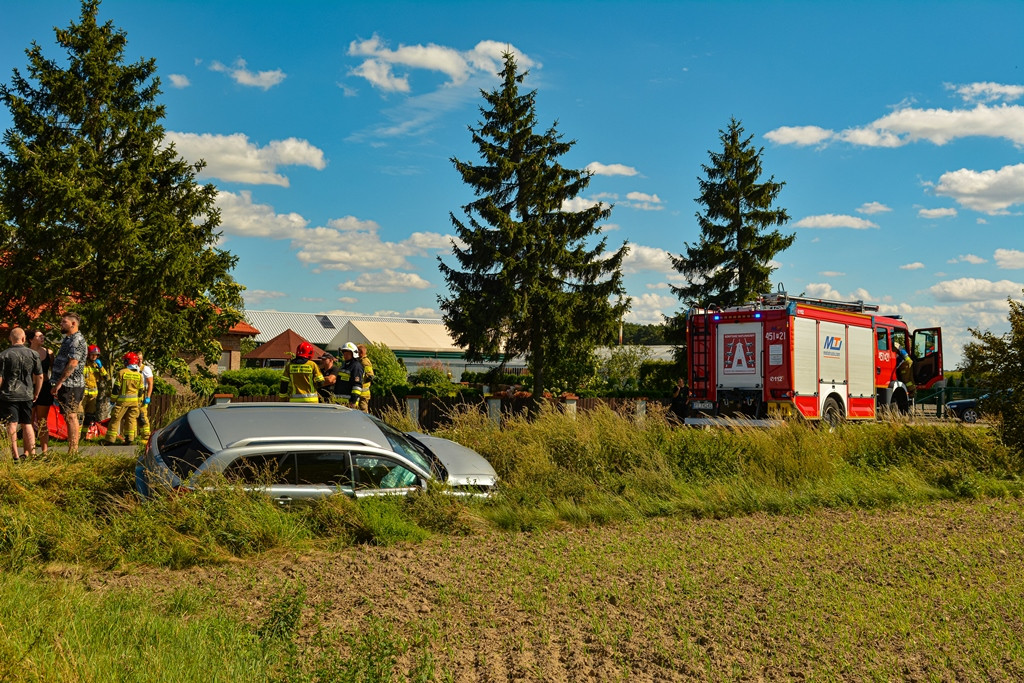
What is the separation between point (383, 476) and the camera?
7066 mm

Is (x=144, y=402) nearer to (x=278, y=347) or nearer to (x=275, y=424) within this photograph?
Result: (x=275, y=424)

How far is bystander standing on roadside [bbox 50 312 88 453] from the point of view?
10.5m

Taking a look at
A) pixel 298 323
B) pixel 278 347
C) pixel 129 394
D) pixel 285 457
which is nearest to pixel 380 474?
pixel 285 457

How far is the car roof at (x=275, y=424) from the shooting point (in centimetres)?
670

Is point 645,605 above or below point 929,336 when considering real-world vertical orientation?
below

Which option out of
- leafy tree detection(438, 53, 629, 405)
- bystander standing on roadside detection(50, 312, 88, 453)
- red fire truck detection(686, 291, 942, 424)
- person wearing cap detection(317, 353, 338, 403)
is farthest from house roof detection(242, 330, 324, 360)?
bystander standing on roadside detection(50, 312, 88, 453)

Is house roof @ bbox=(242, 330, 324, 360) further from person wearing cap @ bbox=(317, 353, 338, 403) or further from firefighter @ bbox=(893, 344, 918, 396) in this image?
person wearing cap @ bbox=(317, 353, 338, 403)

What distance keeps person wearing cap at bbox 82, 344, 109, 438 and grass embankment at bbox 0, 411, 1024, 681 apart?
6.61 meters

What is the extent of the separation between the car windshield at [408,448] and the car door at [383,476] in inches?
6.0

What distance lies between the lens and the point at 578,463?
31.1 feet

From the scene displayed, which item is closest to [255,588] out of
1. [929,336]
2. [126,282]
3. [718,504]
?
[718,504]

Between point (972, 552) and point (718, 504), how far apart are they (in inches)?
91.8

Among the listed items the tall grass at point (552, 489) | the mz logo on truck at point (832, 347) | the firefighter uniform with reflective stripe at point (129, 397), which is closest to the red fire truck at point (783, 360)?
the mz logo on truck at point (832, 347)

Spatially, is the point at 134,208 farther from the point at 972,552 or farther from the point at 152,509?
the point at 972,552
